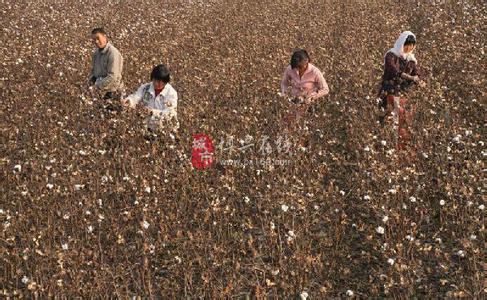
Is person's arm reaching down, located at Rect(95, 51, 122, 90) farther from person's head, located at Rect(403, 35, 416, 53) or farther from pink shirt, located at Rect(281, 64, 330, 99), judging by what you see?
person's head, located at Rect(403, 35, 416, 53)

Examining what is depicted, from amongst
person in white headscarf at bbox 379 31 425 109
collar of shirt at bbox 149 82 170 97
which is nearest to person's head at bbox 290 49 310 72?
person in white headscarf at bbox 379 31 425 109

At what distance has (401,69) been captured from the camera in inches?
249

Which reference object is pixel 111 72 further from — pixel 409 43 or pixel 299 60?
pixel 409 43

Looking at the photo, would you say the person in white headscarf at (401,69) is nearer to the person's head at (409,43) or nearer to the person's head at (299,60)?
the person's head at (409,43)

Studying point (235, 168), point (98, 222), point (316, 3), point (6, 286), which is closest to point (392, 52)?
point (235, 168)

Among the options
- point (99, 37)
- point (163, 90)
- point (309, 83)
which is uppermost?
point (99, 37)

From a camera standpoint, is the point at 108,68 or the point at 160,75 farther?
the point at 108,68

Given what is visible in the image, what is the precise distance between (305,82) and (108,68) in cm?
279

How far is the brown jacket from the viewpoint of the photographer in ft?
22.5

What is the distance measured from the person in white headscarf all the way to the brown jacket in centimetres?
364

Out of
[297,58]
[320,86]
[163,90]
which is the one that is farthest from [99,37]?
[320,86]
